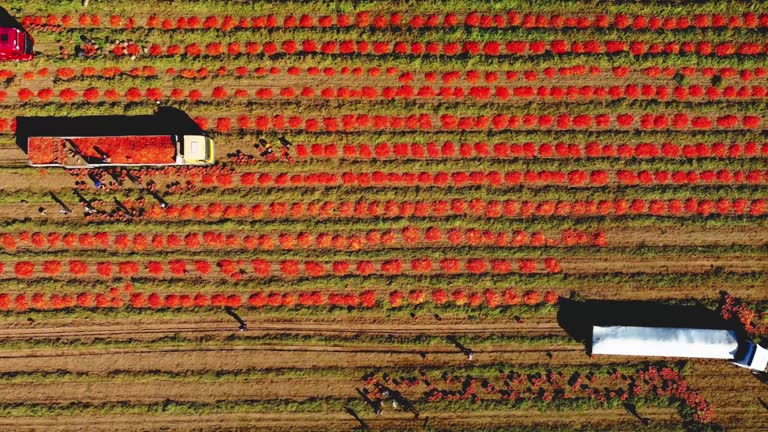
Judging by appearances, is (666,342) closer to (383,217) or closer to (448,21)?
(383,217)

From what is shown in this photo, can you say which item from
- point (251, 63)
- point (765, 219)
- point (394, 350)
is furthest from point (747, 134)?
point (251, 63)

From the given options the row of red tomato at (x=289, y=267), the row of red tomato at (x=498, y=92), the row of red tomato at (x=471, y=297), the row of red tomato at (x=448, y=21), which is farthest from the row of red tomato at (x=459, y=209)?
the row of red tomato at (x=448, y=21)

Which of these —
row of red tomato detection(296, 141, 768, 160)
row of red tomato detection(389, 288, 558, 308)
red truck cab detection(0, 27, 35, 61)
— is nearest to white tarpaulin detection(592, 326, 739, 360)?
row of red tomato detection(389, 288, 558, 308)

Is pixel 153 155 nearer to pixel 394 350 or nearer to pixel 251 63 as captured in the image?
pixel 251 63

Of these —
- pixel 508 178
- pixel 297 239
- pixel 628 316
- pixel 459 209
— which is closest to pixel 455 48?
pixel 508 178

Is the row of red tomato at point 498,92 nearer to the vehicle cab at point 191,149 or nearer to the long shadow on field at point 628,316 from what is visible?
the vehicle cab at point 191,149

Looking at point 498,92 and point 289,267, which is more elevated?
point 498,92
